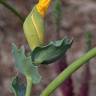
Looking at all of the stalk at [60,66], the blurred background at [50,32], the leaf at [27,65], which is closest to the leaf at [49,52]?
the leaf at [27,65]

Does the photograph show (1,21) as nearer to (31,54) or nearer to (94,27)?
(94,27)

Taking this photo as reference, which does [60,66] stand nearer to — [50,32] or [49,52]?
[49,52]

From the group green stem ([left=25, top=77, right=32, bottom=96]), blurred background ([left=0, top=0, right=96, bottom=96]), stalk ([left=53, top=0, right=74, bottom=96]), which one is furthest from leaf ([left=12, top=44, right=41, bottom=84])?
blurred background ([left=0, top=0, right=96, bottom=96])

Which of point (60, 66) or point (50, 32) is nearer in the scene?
point (60, 66)

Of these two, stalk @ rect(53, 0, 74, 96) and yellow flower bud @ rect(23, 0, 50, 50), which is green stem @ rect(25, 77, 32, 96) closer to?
yellow flower bud @ rect(23, 0, 50, 50)

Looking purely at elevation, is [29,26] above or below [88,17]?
above

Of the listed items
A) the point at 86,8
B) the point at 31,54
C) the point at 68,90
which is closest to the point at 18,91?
the point at 31,54

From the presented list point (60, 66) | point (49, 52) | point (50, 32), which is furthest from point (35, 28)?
point (50, 32)
